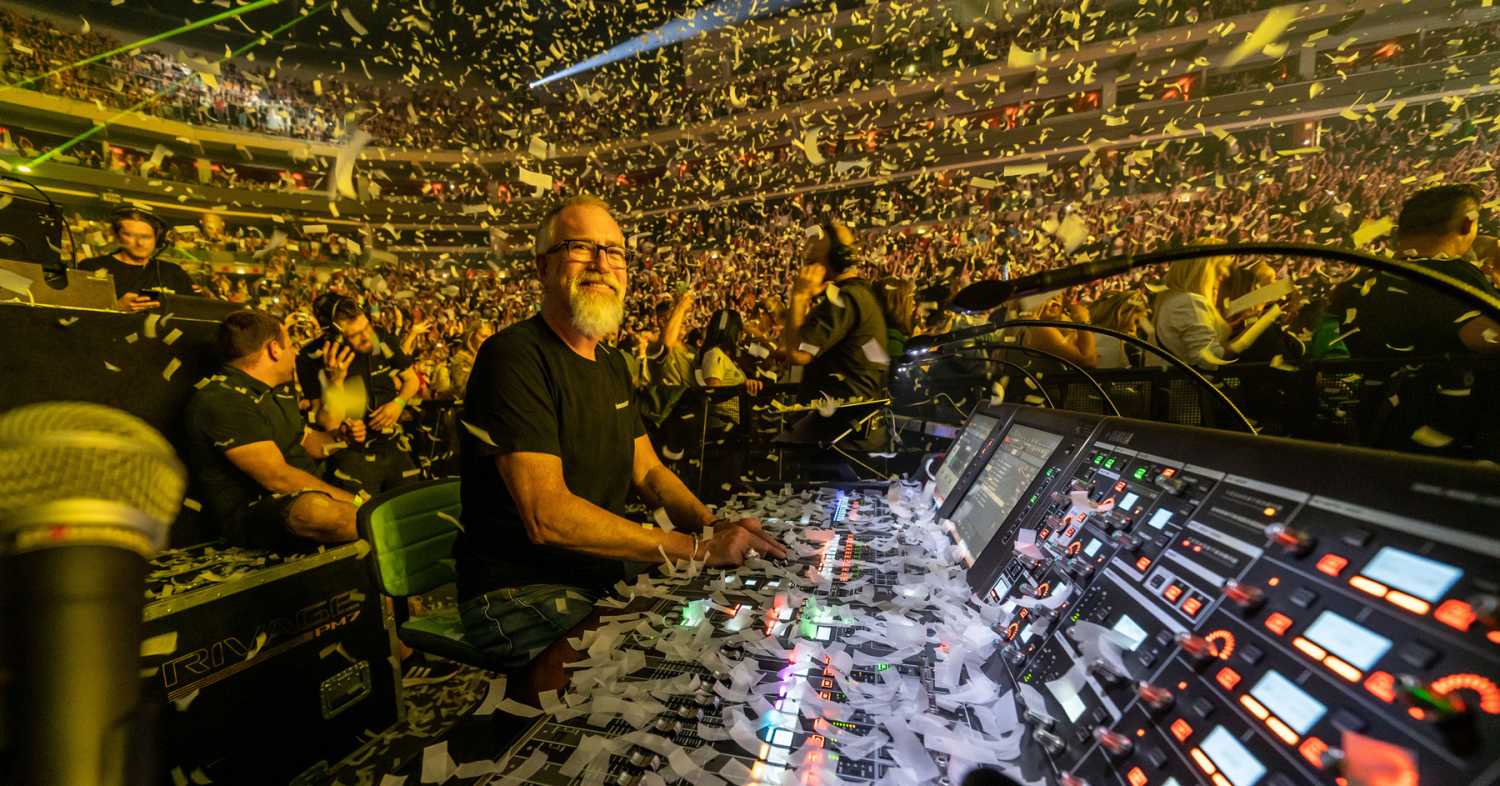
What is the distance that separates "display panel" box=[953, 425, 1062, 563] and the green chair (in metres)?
1.29

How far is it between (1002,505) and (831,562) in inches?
16.1

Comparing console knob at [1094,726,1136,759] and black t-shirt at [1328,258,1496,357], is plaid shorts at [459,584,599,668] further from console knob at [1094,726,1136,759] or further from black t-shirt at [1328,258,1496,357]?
black t-shirt at [1328,258,1496,357]

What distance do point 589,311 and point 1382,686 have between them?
1.90 metres

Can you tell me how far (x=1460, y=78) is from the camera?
26.6 feet

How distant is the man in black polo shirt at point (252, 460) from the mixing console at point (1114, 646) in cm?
201

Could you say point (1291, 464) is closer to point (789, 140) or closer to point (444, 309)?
point (789, 140)

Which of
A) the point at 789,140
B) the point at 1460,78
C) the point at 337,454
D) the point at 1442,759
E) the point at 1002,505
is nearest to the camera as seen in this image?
the point at 1442,759

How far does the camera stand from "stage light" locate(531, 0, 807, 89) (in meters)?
11.0

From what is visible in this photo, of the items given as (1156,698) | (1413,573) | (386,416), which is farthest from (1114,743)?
(386,416)

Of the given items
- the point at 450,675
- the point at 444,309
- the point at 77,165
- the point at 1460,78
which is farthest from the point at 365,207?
the point at 1460,78

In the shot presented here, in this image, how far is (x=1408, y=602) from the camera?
40cm

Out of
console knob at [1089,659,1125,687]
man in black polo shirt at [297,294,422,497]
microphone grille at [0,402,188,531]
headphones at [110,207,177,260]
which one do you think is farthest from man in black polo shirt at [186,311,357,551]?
console knob at [1089,659,1125,687]

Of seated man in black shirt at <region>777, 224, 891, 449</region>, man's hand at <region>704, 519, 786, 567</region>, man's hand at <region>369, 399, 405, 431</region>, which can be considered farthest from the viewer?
man's hand at <region>369, 399, 405, 431</region>

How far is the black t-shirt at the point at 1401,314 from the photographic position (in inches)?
83.3
